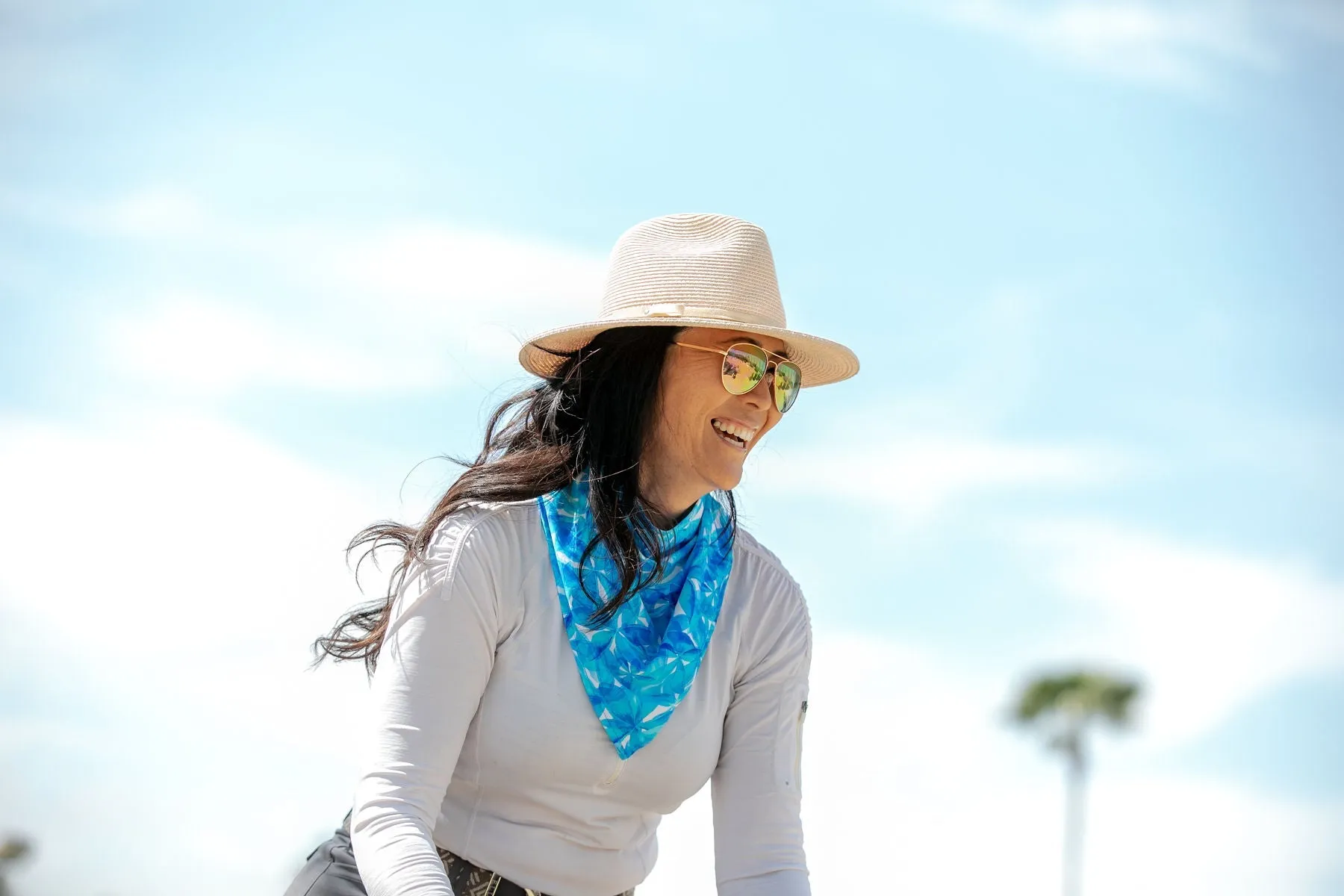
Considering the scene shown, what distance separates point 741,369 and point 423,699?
934 mm

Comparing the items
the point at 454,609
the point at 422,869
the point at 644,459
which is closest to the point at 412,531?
the point at 454,609

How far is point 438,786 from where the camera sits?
269 centimetres

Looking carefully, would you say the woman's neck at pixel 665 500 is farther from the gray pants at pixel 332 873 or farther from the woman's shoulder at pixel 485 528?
the gray pants at pixel 332 873

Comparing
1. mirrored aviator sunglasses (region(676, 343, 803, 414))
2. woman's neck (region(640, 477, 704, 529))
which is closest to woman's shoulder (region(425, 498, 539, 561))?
woman's neck (region(640, 477, 704, 529))

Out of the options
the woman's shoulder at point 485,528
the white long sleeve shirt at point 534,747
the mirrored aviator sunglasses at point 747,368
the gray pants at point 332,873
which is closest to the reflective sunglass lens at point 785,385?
the mirrored aviator sunglasses at point 747,368

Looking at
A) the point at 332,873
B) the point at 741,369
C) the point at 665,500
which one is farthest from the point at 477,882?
the point at 741,369

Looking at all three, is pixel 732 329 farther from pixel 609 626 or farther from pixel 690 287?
pixel 609 626

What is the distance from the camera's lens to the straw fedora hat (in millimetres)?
3062

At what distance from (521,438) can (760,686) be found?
742 millimetres

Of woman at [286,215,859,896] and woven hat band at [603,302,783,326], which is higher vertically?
woven hat band at [603,302,783,326]

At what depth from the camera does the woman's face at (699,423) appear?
3.06 metres

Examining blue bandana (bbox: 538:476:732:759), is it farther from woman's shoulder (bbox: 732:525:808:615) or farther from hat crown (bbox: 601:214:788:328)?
hat crown (bbox: 601:214:788:328)

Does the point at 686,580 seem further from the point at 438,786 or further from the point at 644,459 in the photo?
the point at 438,786

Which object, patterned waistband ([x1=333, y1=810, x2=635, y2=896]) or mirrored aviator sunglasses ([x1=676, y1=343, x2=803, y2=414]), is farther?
mirrored aviator sunglasses ([x1=676, y1=343, x2=803, y2=414])
